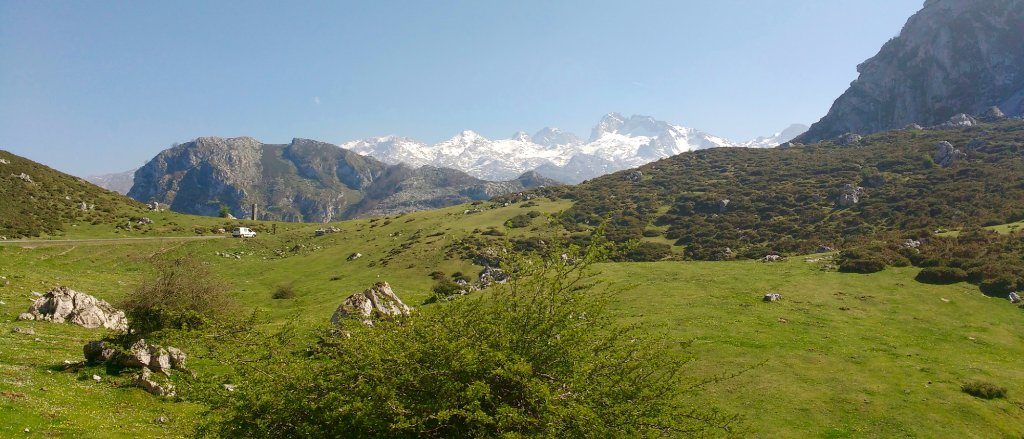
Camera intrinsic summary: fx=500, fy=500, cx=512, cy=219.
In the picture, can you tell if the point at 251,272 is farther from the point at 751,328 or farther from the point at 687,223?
the point at 687,223

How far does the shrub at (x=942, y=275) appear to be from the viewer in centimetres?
3875

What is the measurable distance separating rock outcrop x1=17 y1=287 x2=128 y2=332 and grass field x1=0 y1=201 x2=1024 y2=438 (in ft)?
3.64

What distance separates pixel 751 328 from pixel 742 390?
8466mm

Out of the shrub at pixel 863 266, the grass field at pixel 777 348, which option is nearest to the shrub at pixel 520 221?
the grass field at pixel 777 348

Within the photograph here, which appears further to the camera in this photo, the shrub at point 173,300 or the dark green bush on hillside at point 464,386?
the shrub at point 173,300

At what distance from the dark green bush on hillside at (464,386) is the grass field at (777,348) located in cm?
235

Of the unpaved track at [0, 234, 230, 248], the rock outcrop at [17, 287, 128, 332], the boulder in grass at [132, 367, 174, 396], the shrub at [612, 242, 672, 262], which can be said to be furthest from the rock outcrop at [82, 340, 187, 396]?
the unpaved track at [0, 234, 230, 248]

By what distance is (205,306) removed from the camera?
28484 millimetres

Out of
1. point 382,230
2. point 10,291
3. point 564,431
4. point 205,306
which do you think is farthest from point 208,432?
point 382,230

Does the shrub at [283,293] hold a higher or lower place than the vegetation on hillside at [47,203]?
lower

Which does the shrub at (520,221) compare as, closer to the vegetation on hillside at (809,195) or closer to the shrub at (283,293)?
the vegetation on hillside at (809,195)

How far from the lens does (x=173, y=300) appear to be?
89.0 ft

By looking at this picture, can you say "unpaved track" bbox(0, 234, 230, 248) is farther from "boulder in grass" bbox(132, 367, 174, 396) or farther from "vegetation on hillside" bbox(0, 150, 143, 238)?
"boulder in grass" bbox(132, 367, 174, 396)

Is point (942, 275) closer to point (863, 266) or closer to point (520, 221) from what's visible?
point (863, 266)
